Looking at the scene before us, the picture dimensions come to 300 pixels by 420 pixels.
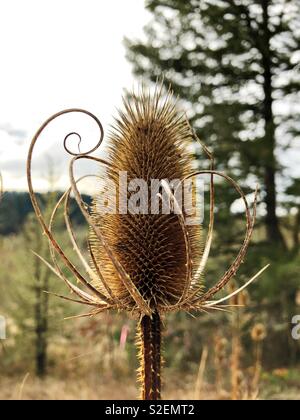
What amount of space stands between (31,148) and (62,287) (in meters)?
6.44

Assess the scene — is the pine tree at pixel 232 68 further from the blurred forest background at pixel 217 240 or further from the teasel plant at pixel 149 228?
the teasel plant at pixel 149 228

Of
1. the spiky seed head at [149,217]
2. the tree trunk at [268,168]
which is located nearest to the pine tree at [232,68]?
the tree trunk at [268,168]

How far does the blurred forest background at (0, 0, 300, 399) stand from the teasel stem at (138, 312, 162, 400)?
5.88 m

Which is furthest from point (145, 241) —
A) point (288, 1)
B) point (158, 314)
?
point (288, 1)

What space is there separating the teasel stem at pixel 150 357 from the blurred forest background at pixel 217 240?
5.88 metres

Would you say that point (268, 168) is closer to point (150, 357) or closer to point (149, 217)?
point (149, 217)

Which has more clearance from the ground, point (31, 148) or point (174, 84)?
point (174, 84)

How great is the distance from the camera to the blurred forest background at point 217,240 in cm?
764

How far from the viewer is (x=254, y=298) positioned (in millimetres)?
7914

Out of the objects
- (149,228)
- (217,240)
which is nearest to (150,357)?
(149,228)

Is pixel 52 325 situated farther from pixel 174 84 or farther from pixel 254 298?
pixel 174 84

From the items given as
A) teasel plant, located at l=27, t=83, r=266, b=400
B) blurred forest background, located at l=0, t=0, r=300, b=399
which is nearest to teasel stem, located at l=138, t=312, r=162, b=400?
teasel plant, located at l=27, t=83, r=266, b=400

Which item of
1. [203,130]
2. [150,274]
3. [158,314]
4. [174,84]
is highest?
[174,84]
